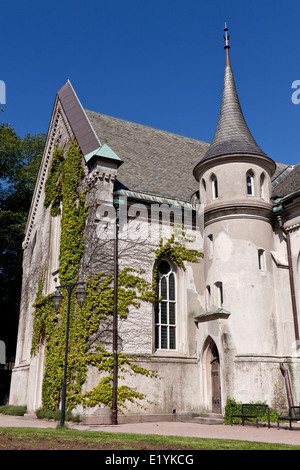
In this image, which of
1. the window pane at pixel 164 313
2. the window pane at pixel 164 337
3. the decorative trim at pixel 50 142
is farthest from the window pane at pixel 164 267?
the decorative trim at pixel 50 142

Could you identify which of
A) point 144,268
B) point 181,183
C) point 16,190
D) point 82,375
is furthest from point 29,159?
point 82,375

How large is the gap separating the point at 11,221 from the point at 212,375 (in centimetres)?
2406

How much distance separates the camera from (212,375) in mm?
19188

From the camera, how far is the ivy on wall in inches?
686

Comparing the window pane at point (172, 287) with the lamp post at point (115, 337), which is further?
the window pane at point (172, 287)

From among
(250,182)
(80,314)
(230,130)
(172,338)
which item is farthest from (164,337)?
(230,130)

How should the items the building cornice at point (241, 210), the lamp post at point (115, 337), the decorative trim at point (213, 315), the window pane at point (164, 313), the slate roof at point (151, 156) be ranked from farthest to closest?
the slate roof at point (151, 156)
the window pane at point (164, 313)
the building cornice at point (241, 210)
the decorative trim at point (213, 315)
the lamp post at point (115, 337)

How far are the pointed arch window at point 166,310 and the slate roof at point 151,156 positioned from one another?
3.53 meters

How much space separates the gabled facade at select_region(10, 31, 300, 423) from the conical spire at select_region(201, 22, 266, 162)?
0.06 m

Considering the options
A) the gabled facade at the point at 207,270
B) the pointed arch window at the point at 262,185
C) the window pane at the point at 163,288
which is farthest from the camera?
the pointed arch window at the point at 262,185

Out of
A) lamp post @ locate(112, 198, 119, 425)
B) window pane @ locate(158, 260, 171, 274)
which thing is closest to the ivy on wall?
lamp post @ locate(112, 198, 119, 425)

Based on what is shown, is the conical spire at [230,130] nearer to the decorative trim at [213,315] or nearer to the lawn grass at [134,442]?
the decorative trim at [213,315]

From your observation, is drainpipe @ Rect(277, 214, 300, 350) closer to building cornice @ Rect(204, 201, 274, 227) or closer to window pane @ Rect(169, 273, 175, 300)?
building cornice @ Rect(204, 201, 274, 227)

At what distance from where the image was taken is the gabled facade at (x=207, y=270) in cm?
1819
